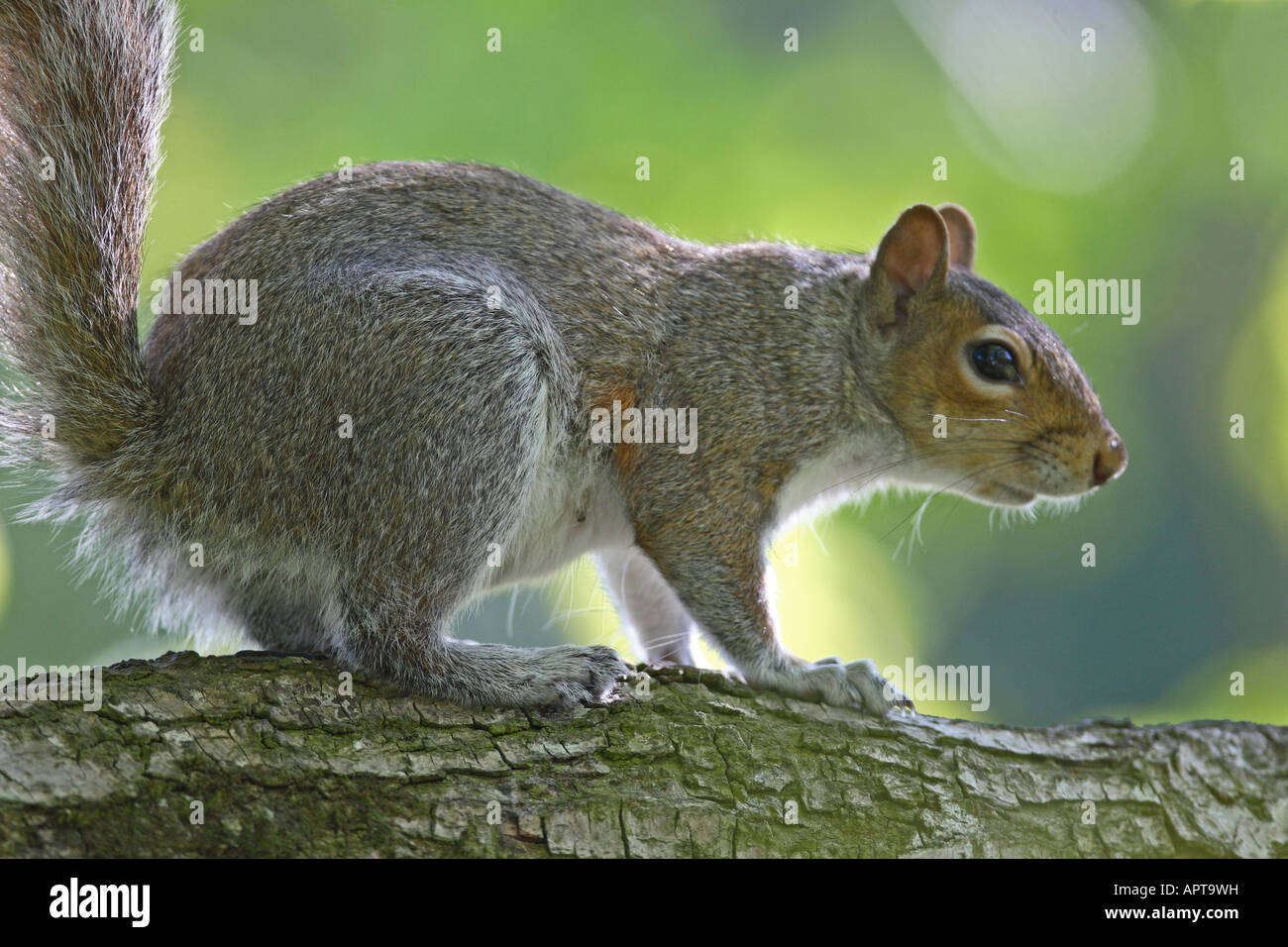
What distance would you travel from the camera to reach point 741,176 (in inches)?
240

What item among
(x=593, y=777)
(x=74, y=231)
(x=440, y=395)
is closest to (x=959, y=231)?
(x=440, y=395)

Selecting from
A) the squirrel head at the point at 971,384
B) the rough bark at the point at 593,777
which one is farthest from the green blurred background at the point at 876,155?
the rough bark at the point at 593,777

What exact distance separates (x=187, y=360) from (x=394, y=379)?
25.8 inches

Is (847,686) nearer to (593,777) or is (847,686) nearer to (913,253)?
(593,777)

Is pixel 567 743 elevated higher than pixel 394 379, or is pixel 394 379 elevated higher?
pixel 394 379

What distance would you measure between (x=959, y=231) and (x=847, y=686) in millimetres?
2108

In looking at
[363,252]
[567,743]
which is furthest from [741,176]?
[567,743]

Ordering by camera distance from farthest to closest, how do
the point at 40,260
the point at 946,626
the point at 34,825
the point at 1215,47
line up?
the point at 946,626, the point at 1215,47, the point at 40,260, the point at 34,825

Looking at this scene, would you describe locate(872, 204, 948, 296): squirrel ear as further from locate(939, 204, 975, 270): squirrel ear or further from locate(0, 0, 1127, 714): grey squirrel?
locate(939, 204, 975, 270): squirrel ear

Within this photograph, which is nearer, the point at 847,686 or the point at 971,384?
the point at 847,686

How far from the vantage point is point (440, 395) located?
10.6 ft

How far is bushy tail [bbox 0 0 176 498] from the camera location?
10.4 feet

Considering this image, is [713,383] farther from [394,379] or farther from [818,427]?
[394,379]

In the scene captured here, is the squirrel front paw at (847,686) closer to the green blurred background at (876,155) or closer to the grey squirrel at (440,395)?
the grey squirrel at (440,395)
